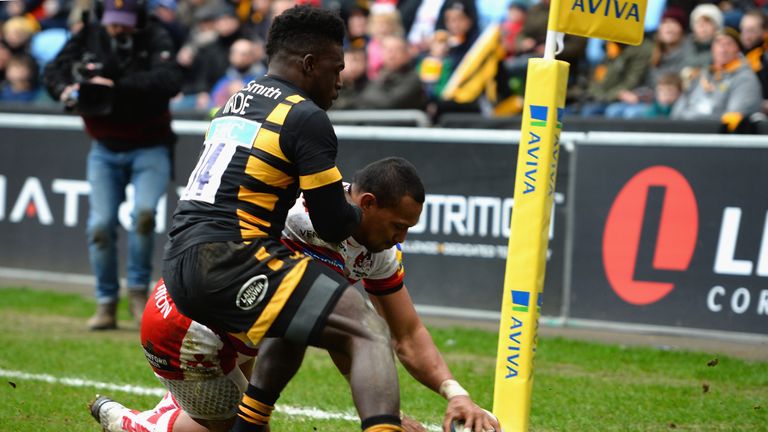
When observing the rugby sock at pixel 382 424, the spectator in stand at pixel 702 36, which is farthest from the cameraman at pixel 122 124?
the rugby sock at pixel 382 424

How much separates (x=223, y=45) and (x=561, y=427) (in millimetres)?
10398

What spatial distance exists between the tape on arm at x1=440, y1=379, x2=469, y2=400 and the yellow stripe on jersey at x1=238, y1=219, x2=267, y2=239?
1.09 m

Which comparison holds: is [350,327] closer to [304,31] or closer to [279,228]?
[279,228]

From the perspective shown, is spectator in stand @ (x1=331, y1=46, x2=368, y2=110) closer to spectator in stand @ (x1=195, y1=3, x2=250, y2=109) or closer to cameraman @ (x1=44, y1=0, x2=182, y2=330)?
spectator in stand @ (x1=195, y1=3, x2=250, y2=109)

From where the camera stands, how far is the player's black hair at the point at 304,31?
15.2 feet

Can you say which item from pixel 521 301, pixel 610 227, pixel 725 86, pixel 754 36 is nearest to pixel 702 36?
pixel 754 36

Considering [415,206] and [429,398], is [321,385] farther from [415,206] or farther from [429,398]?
[415,206]

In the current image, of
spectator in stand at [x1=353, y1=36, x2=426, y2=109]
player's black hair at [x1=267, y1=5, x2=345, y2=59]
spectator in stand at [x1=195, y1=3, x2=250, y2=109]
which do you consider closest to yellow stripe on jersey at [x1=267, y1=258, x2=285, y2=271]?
player's black hair at [x1=267, y1=5, x2=345, y2=59]

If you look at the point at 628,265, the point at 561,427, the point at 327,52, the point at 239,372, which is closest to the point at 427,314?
the point at 628,265

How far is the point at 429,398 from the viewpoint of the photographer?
277 inches

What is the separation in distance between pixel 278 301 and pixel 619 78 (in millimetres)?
9023

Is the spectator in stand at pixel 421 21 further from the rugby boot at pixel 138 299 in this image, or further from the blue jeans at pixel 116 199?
the rugby boot at pixel 138 299

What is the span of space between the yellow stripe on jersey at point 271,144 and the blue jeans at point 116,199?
4987mm

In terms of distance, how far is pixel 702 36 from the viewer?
11.7 metres
